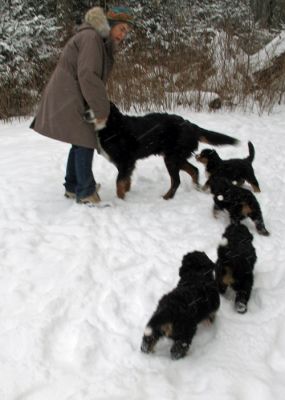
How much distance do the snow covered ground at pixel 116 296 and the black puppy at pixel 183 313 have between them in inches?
5.1

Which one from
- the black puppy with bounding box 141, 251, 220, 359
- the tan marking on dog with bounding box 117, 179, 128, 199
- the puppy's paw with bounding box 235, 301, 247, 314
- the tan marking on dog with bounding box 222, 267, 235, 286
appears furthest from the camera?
the tan marking on dog with bounding box 117, 179, 128, 199

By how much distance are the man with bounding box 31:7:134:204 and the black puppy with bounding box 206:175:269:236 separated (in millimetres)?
1522

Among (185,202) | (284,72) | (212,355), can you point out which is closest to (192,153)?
(185,202)

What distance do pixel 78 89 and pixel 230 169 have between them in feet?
7.49

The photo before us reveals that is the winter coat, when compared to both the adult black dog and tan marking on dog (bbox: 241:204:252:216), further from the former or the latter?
tan marking on dog (bbox: 241:204:252:216)

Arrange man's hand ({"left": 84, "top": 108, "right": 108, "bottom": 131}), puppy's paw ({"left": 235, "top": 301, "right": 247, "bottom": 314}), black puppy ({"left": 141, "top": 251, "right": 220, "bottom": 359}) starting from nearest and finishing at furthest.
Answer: black puppy ({"left": 141, "top": 251, "right": 220, "bottom": 359}) < puppy's paw ({"left": 235, "top": 301, "right": 247, "bottom": 314}) < man's hand ({"left": 84, "top": 108, "right": 108, "bottom": 131})

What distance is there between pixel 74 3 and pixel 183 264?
1098 cm

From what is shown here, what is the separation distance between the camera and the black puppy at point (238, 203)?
4.36 metres

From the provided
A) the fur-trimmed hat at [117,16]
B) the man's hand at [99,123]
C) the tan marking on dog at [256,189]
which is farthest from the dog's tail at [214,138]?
the fur-trimmed hat at [117,16]

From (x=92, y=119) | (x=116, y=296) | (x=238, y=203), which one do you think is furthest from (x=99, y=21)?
(x=116, y=296)

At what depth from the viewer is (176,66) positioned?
8.96m

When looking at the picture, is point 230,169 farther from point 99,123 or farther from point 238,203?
point 99,123

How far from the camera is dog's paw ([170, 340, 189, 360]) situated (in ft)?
8.59

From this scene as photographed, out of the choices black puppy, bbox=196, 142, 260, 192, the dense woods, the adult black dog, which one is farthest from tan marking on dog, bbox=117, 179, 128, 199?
the dense woods
